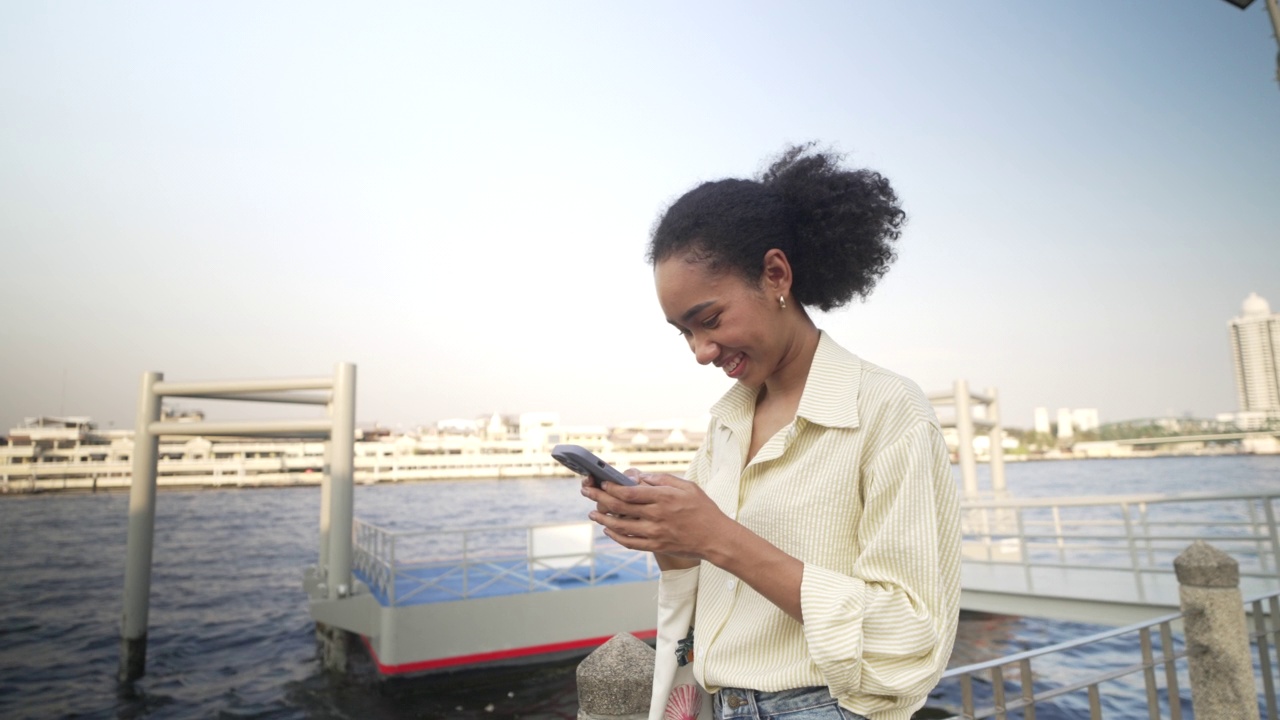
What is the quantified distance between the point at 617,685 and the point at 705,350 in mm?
1374

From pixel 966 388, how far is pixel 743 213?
11.9 metres

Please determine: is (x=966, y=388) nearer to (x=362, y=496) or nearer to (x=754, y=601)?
(x=754, y=601)

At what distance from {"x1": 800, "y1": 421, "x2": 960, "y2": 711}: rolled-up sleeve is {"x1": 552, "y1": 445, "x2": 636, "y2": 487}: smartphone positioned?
0.26m

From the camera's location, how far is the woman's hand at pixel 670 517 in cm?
82

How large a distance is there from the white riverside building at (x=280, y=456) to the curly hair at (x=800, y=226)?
35965 mm

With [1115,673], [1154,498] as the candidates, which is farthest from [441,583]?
[1115,673]

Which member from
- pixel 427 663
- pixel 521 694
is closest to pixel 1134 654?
pixel 521 694

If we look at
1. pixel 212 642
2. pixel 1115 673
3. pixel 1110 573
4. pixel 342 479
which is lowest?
pixel 212 642

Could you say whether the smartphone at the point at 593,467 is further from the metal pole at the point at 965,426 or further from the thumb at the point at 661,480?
the metal pole at the point at 965,426

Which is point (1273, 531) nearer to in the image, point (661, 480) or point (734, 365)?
point (734, 365)

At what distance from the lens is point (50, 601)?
21.8 meters

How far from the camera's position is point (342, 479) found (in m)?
8.67

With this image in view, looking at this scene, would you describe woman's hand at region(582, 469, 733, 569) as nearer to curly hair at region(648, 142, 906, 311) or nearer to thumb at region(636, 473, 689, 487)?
thumb at region(636, 473, 689, 487)

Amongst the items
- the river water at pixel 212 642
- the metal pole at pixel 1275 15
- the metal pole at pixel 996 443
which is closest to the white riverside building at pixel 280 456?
the river water at pixel 212 642
